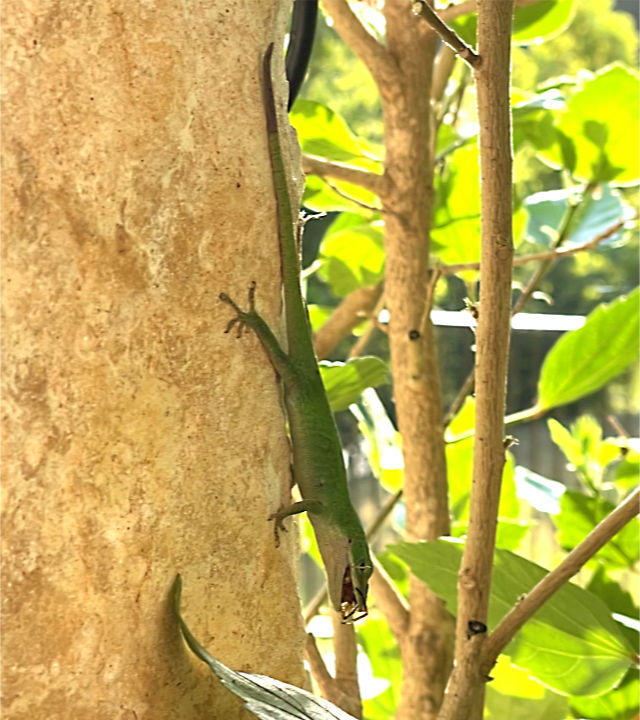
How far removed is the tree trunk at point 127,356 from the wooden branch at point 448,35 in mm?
67

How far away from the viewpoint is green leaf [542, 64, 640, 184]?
2.51 ft

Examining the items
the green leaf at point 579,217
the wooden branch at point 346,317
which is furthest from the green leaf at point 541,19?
the wooden branch at point 346,317

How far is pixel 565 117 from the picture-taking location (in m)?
0.80

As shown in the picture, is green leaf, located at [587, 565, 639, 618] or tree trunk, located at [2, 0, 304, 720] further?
green leaf, located at [587, 565, 639, 618]

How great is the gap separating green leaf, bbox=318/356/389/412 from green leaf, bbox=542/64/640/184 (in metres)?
0.34

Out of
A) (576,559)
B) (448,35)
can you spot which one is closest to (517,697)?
(576,559)

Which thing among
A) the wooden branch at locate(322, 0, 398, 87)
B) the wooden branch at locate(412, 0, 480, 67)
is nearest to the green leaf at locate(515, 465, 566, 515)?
the wooden branch at locate(322, 0, 398, 87)

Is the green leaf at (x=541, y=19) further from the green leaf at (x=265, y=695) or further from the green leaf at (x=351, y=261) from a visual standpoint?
the green leaf at (x=265, y=695)

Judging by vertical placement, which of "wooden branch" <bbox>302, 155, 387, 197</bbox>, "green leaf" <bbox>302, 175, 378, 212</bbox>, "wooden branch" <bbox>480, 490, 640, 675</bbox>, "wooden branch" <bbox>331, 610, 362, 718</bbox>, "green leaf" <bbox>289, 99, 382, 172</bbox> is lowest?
"wooden branch" <bbox>331, 610, 362, 718</bbox>

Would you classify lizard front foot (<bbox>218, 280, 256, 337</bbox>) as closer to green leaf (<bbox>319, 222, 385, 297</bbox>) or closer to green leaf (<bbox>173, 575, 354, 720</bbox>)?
green leaf (<bbox>173, 575, 354, 720</bbox>)

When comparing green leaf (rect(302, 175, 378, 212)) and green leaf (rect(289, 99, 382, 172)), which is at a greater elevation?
green leaf (rect(289, 99, 382, 172))

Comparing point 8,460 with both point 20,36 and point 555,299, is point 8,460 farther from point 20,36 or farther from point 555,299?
point 555,299

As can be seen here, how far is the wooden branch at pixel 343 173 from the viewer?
620 millimetres

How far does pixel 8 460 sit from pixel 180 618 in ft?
0.26
